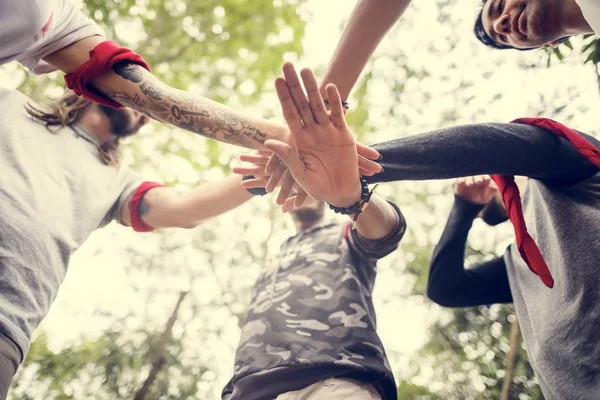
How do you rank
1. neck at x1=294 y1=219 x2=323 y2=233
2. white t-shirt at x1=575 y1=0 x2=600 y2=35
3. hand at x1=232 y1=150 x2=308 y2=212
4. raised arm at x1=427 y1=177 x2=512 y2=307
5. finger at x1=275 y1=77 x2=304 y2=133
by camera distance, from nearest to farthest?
1. white t-shirt at x1=575 y1=0 x2=600 y2=35
2. finger at x1=275 y1=77 x2=304 y2=133
3. hand at x1=232 y1=150 x2=308 y2=212
4. raised arm at x1=427 y1=177 x2=512 y2=307
5. neck at x1=294 y1=219 x2=323 y2=233

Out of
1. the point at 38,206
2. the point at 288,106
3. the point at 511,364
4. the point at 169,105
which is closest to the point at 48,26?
the point at 169,105

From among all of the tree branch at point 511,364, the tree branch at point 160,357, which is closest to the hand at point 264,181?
the tree branch at point 511,364

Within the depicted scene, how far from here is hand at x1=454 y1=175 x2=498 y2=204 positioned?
2.07 metres

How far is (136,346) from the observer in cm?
500

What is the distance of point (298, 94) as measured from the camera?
4.38 feet

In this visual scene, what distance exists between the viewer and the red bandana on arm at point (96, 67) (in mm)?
1443

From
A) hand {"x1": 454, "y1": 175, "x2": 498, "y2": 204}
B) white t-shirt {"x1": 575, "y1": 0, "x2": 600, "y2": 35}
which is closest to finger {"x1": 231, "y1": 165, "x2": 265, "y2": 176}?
hand {"x1": 454, "y1": 175, "x2": 498, "y2": 204}

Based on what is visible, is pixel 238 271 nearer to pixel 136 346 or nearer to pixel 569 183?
pixel 136 346

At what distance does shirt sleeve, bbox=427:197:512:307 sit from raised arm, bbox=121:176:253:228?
114 centimetres

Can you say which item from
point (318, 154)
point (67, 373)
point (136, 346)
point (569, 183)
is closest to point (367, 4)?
point (318, 154)

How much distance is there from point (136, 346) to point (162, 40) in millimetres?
3748

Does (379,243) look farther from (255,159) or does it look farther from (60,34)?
(60,34)

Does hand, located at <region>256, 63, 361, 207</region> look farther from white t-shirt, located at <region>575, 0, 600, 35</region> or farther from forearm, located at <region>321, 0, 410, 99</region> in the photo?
white t-shirt, located at <region>575, 0, 600, 35</region>

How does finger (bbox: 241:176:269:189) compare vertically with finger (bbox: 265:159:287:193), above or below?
below
